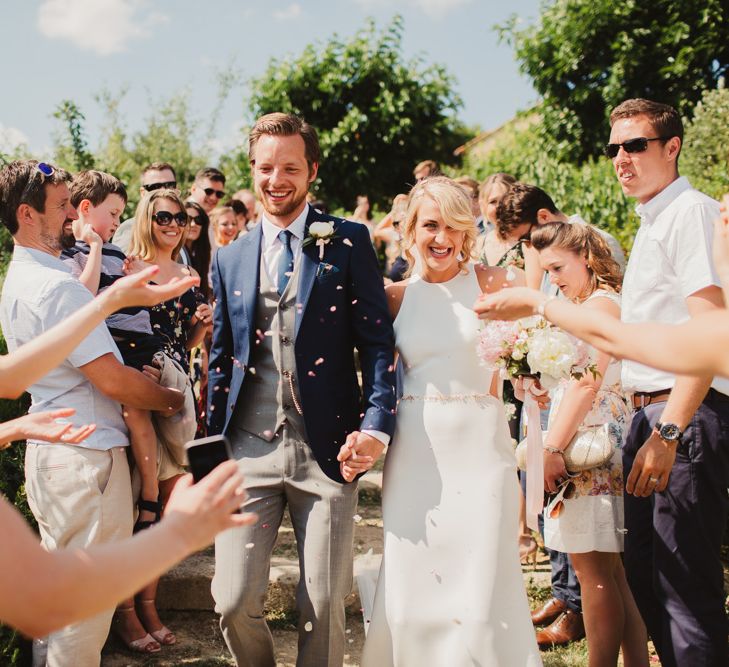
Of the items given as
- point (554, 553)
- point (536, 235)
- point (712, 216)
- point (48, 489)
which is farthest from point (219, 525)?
point (554, 553)

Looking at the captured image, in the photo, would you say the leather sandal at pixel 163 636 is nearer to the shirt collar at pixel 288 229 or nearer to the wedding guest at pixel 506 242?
the shirt collar at pixel 288 229

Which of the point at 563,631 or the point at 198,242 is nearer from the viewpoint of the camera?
the point at 563,631

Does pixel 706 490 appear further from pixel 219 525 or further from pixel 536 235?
pixel 219 525

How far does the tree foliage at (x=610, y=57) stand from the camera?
17.9 metres

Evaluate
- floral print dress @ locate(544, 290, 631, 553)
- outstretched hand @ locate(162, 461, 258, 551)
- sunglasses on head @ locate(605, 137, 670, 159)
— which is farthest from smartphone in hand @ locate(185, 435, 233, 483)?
sunglasses on head @ locate(605, 137, 670, 159)

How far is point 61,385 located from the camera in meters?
3.35

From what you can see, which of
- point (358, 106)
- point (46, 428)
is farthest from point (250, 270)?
point (358, 106)

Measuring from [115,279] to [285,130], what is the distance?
1.40 metres

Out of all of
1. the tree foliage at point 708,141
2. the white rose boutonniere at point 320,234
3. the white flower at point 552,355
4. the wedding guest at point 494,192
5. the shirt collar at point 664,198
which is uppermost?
the tree foliage at point 708,141

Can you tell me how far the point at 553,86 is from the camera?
21.0 m

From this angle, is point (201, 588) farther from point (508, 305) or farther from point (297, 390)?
point (508, 305)

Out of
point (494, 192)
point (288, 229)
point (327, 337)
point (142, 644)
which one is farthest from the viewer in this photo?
point (494, 192)

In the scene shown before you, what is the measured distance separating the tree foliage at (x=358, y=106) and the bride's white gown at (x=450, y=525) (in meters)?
14.5

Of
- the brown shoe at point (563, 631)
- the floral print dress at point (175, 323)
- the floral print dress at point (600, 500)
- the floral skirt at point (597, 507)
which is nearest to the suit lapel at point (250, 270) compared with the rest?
the floral print dress at point (175, 323)
